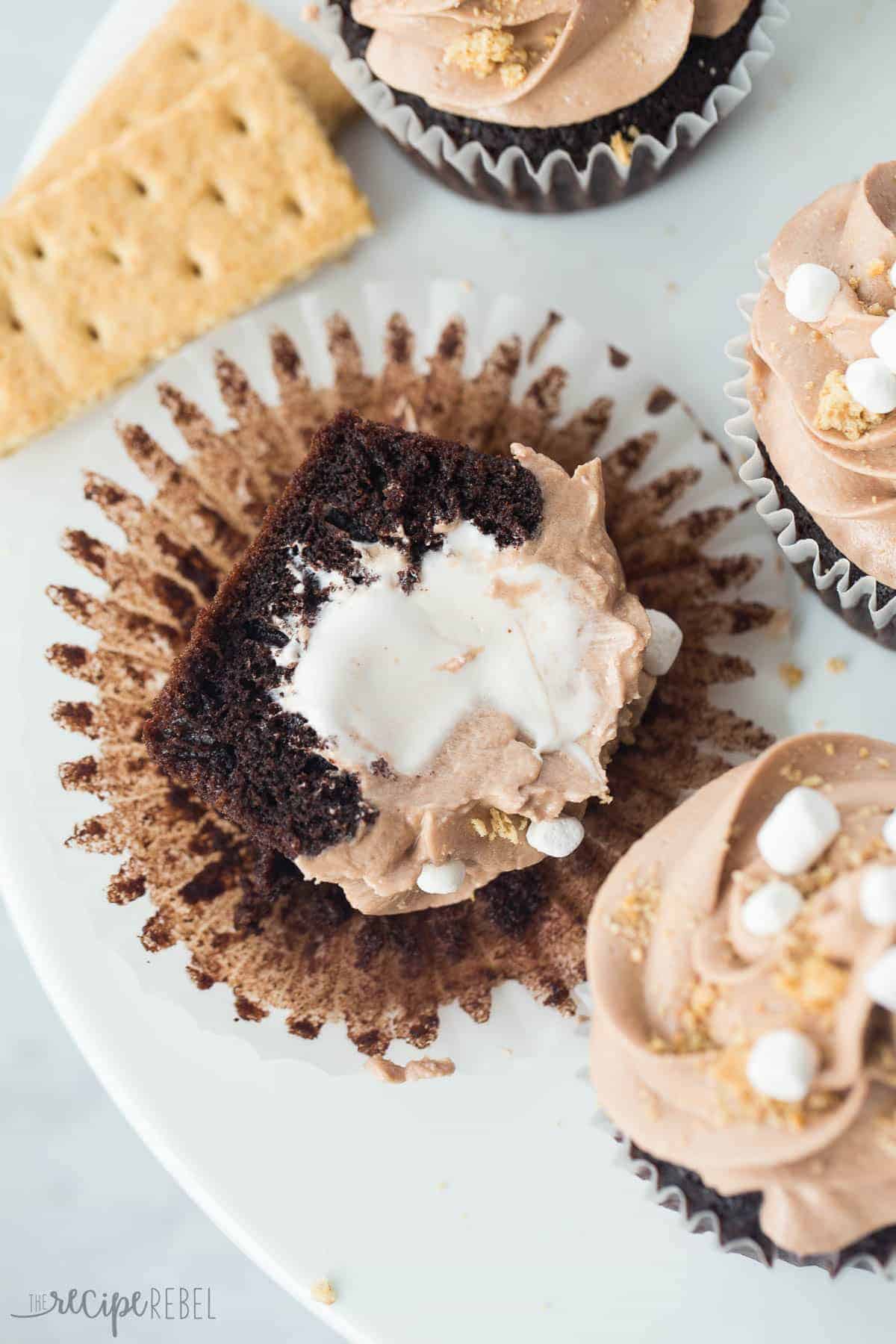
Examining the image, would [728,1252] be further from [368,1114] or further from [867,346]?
[867,346]

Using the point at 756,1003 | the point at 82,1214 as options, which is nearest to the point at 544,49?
the point at 756,1003

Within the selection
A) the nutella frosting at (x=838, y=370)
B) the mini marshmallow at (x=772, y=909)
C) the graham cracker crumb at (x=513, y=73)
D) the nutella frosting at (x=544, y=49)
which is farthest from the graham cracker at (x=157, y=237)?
the mini marshmallow at (x=772, y=909)

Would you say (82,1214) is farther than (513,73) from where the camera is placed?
Yes

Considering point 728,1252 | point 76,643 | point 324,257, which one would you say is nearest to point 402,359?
point 324,257

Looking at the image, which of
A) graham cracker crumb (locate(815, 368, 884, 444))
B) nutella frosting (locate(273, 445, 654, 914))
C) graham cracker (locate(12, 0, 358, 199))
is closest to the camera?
graham cracker crumb (locate(815, 368, 884, 444))

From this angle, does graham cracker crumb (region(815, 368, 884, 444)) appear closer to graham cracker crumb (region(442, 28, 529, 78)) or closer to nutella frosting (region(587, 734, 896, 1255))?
nutella frosting (region(587, 734, 896, 1255))

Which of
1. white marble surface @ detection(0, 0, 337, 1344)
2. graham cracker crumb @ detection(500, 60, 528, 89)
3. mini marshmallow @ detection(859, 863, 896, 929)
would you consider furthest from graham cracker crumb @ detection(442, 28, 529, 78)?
white marble surface @ detection(0, 0, 337, 1344)

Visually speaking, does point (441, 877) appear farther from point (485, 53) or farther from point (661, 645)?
point (485, 53)

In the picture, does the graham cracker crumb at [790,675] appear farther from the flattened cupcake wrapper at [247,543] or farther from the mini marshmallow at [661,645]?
the mini marshmallow at [661,645]

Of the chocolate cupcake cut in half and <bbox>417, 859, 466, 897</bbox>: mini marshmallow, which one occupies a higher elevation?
the chocolate cupcake cut in half
